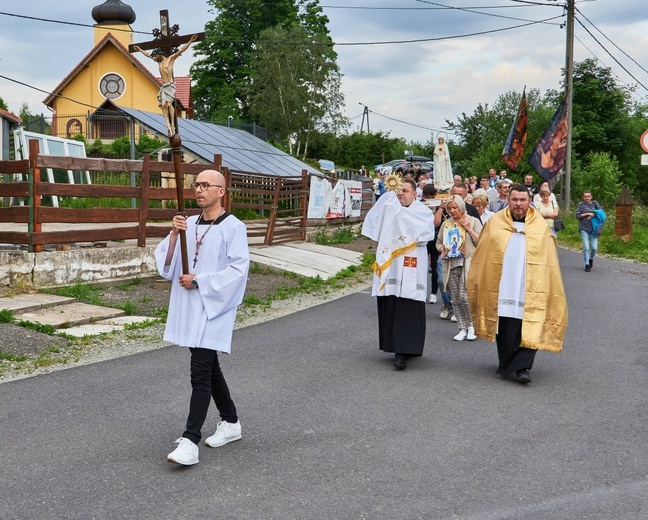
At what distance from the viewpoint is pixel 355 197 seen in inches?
1054

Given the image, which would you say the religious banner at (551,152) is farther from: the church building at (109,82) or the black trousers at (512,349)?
the church building at (109,82)

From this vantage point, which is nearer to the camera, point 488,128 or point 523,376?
point 523,376

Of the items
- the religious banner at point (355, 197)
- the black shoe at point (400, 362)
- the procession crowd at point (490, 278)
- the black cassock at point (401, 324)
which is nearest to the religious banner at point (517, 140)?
the religious banner at point (355, 197)

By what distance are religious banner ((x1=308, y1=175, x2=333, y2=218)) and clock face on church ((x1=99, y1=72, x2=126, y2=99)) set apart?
1167 inches

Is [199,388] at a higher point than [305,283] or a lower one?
higher

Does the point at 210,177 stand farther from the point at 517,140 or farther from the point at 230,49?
the point at 230,49

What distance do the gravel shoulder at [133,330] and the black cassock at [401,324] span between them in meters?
2.46

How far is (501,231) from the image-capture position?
25.7ft

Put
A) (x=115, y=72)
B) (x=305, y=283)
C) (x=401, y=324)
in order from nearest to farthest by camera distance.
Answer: (x=401, y=324) → (x=305, y=283) → (x=115, y=72)

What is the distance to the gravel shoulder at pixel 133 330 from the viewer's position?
26.7ft

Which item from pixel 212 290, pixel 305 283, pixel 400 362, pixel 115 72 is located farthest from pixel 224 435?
pixel 115 72

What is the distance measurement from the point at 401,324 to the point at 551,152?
21651 mm

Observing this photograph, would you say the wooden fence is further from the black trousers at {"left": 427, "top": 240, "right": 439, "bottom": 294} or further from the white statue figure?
the white statue figure

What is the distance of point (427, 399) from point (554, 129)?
2326 centimetres
